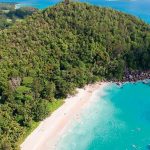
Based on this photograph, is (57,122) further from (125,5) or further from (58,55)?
(125,5)

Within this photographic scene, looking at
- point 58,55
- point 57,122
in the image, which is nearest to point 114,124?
point 57,122

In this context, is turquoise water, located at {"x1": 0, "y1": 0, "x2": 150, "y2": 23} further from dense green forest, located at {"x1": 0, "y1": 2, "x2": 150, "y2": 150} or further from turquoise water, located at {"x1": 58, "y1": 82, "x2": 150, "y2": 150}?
turquoise water, located at {"x1": 58, "y1": 82, "x2": 150, "y2": 150}

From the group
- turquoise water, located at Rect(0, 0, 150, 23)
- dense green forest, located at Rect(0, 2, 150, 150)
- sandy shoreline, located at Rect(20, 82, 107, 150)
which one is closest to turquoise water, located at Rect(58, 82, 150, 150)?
sandy shoreline, located at Rect(20, 82, 107, 150)

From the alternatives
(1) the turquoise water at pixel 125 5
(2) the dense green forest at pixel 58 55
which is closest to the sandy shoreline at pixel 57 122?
(2) the dense green forest at pixel 58 55

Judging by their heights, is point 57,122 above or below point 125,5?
below

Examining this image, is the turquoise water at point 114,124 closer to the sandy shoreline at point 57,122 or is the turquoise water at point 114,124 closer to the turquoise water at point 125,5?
the sandy shoreline at point 57,122

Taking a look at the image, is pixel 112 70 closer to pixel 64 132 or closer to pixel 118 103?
pixel 118 103
